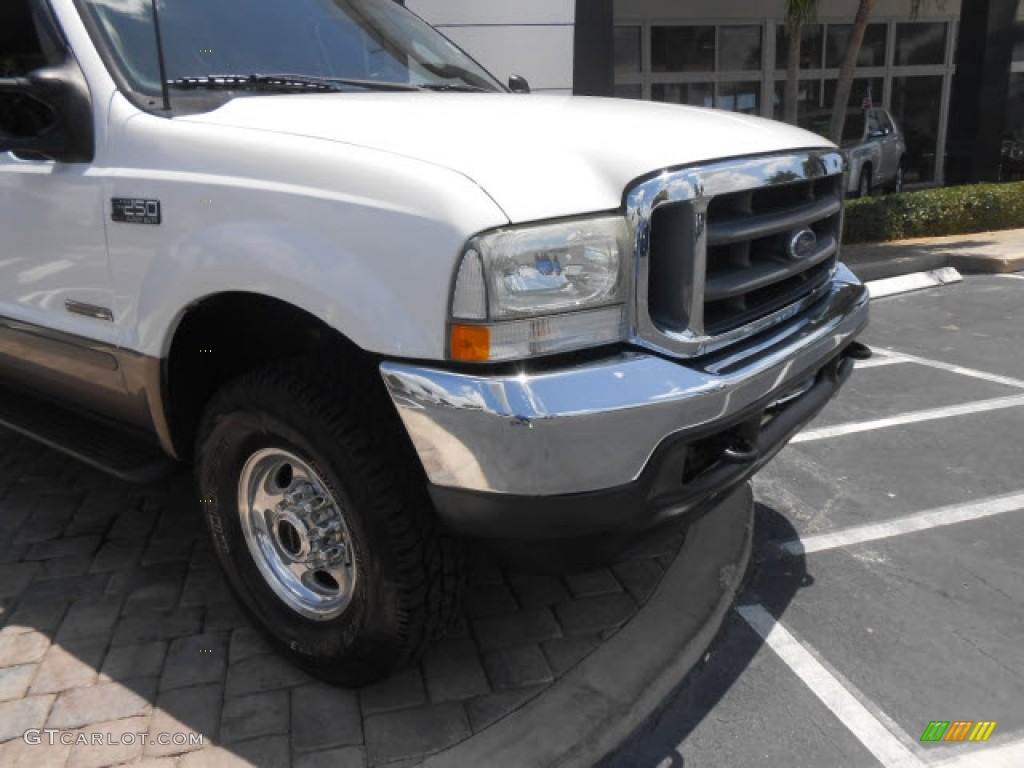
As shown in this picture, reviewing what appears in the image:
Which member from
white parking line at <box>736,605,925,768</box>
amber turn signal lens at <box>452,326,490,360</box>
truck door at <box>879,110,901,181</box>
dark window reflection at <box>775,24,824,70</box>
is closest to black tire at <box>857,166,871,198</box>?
truck door at <box>879,110,901,181</box>

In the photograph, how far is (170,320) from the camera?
2.51 metres

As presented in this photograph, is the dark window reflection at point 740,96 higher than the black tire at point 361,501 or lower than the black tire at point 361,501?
higher

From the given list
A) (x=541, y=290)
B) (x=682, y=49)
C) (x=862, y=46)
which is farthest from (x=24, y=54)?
(x=862, y=46)

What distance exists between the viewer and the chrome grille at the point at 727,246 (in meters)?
2.13

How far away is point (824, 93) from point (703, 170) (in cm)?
1735

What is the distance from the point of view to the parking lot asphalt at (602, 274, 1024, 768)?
2391 millimetres

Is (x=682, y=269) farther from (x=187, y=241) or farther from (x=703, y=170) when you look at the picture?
(x=187, y=241)

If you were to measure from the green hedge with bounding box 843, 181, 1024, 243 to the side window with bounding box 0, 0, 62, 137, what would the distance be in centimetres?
930

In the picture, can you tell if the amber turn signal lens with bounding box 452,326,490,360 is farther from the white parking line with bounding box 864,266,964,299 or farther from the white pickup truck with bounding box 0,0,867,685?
the white parking line with bounding box 864,266,964,299

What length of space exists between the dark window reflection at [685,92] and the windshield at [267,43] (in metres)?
14.0

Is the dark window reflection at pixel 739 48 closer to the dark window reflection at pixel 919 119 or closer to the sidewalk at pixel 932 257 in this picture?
the dark window reflection at pixel 919 119

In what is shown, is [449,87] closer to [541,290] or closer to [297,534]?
[541,290]

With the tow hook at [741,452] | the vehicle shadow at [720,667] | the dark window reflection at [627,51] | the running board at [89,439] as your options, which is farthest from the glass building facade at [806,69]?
the tow hook at [741,452]

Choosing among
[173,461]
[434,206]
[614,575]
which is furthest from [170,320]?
[614,575]
